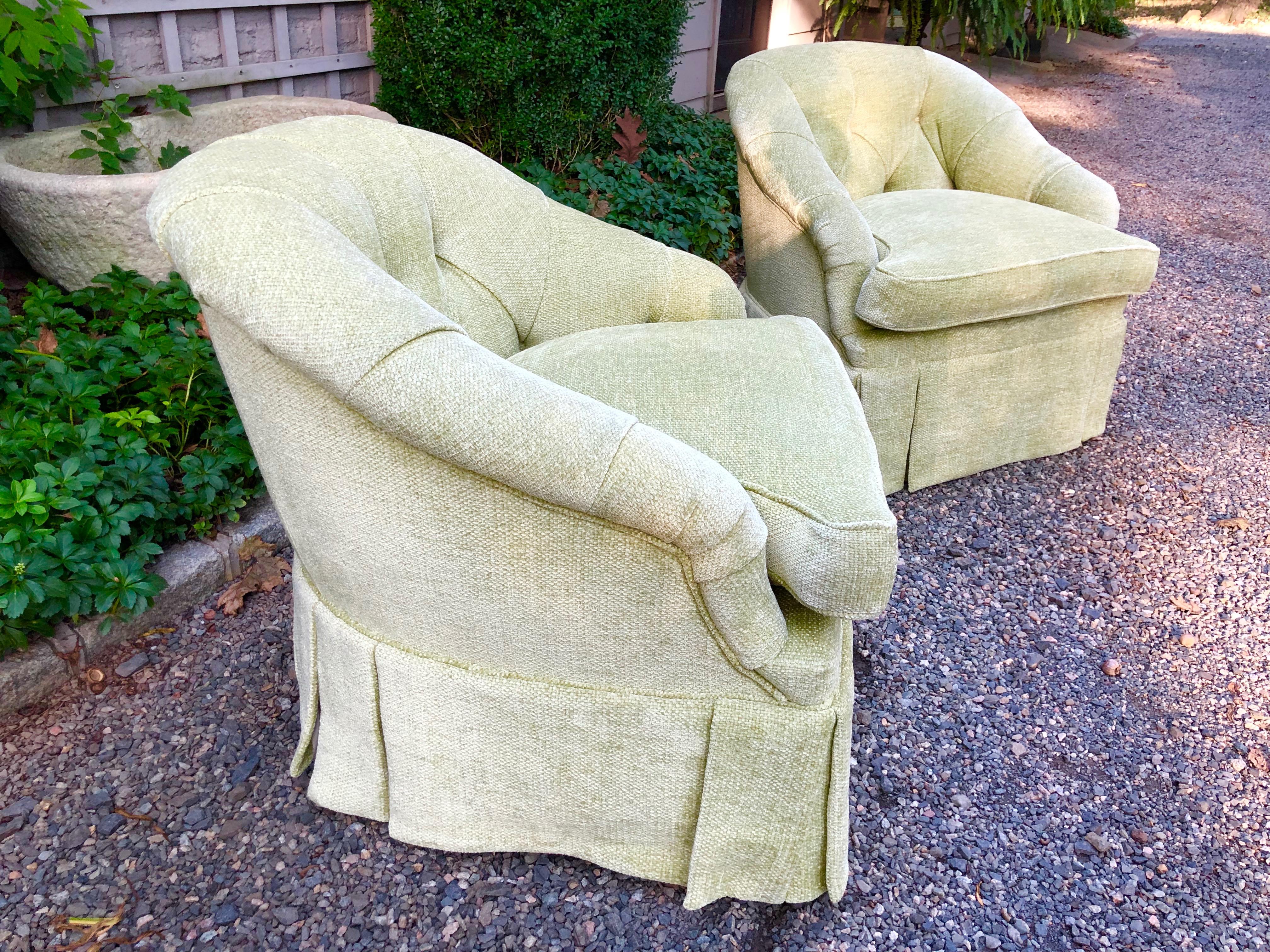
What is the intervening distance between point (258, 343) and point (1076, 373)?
2259 mm

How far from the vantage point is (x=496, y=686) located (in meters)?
1.38

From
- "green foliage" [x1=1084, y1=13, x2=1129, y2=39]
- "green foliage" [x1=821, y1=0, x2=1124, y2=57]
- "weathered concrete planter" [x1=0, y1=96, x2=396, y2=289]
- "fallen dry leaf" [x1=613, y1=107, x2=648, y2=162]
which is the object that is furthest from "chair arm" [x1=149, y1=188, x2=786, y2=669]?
"green foliage" [x1=1084, y1=13, x2=1129, y2=39]

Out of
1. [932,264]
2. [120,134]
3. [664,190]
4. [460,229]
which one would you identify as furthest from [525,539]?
[664,190]

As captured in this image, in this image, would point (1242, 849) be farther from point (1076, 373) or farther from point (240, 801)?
point (240, 801)

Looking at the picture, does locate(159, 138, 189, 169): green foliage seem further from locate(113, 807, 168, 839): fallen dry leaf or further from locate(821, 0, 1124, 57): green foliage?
locate(821, 0, 1124, 57): green foliage

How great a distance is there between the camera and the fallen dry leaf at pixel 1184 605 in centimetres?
220

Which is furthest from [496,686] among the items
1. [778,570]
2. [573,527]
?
[778,570]

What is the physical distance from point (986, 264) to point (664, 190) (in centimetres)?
174

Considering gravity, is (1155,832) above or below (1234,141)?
below

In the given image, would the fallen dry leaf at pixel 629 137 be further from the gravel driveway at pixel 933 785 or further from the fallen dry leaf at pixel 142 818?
the fallen dry leaf at pixel 142 818

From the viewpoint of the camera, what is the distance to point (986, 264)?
2.34 meters

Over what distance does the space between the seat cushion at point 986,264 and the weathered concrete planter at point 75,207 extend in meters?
1.25

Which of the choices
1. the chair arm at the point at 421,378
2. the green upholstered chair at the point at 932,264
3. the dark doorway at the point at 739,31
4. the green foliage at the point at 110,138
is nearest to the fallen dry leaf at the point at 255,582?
the chair arm at the point at 421,378

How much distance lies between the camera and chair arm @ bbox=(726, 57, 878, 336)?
2.36 meters
